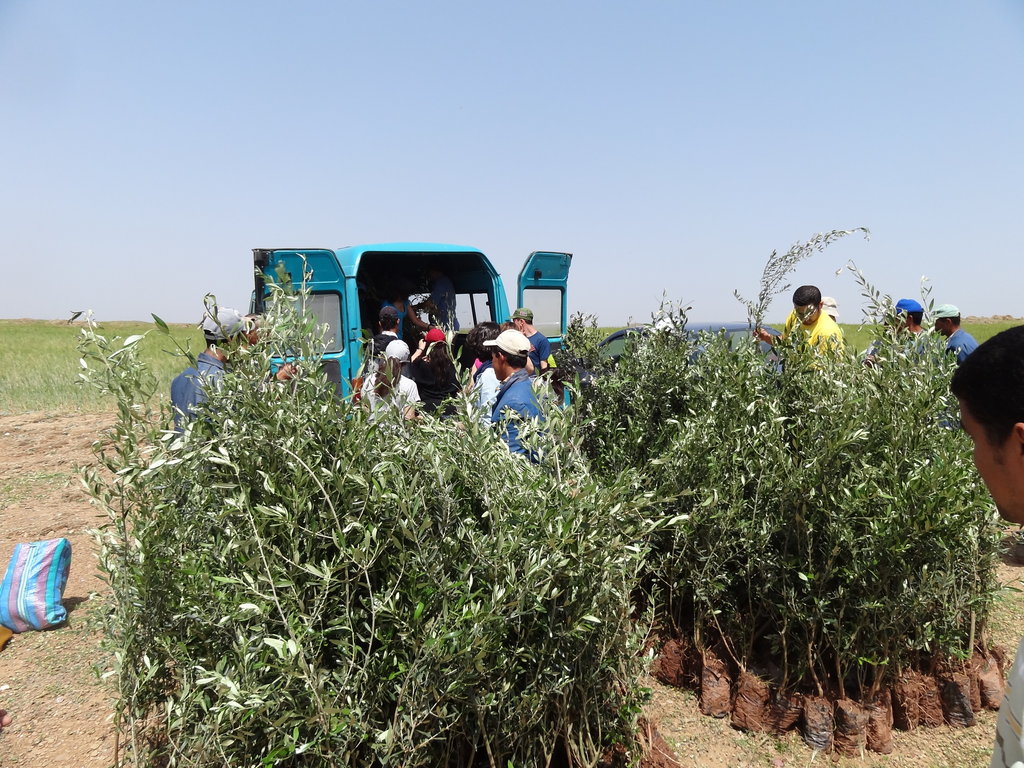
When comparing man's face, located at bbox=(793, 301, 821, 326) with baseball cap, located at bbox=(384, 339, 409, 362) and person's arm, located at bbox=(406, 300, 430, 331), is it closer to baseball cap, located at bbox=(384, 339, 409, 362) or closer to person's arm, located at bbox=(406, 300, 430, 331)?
baseball cap, located at bbox=(384, 339, 409, 362)

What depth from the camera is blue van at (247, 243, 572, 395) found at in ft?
22.6

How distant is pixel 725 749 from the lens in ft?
11.0

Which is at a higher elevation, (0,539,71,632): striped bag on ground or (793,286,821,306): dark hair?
(793,286,821,306): dark hair

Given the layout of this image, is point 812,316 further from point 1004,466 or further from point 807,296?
point 1004,466

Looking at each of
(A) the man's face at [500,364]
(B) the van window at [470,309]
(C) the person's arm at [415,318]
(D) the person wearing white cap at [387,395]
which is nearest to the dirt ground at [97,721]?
(D) the person wearing white cap at [387,395]

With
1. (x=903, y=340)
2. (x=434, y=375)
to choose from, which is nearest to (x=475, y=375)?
(x=434, y=375)

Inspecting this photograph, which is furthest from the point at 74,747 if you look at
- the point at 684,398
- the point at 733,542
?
the point at 684,398

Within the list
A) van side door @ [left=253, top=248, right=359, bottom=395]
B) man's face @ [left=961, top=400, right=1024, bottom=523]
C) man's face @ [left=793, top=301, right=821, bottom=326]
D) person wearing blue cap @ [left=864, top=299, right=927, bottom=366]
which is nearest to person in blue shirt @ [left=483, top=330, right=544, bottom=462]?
person wearing blue cap @ [left=864, top=299, right=927, bottom=366]

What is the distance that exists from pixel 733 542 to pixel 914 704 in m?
1.27

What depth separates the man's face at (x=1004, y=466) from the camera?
1192 mm

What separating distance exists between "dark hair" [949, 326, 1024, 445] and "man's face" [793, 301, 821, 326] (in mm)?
3529

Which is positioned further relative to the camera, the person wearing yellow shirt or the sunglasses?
the sunglasses

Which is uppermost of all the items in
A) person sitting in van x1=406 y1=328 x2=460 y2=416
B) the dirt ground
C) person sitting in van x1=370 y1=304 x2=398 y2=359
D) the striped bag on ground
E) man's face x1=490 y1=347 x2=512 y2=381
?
person sitting in van x1=370 y1=304 x2=398 y2=359

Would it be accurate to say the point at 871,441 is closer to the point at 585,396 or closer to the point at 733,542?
the point at 733,542
